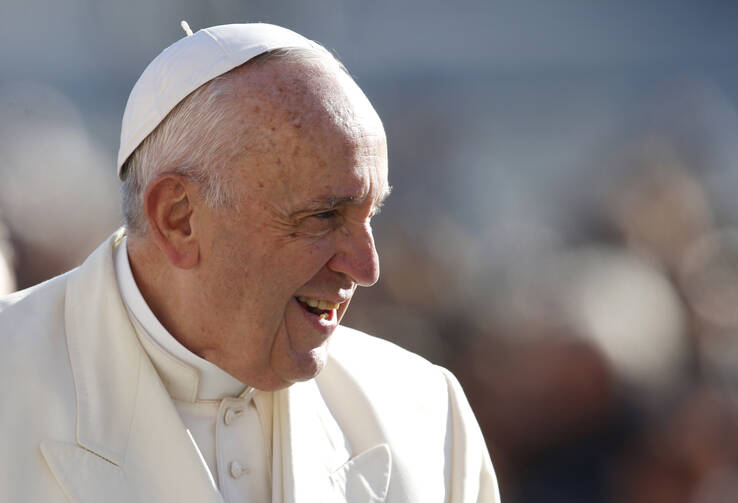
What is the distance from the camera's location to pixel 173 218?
2.49 metres

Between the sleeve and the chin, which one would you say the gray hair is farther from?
the sleeve

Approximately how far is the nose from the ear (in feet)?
1.15

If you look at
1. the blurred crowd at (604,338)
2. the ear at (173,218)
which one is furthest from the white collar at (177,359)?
the blurred crowd at (604,338)

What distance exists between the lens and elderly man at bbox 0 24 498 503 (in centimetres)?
235

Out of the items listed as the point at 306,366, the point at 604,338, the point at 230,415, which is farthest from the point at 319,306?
the point at 604,338

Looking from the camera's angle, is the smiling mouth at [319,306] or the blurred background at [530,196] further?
the blurred background at [530,196]

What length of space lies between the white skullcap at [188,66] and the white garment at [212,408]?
36 centimetres

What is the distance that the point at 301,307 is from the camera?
249 cm

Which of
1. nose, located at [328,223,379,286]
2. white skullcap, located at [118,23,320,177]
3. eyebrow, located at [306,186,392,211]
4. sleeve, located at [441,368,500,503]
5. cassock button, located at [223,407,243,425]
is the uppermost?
white skullcap, located at [118,23,320,177]

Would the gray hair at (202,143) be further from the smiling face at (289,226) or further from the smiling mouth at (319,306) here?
the smiling mouth at (319,306)

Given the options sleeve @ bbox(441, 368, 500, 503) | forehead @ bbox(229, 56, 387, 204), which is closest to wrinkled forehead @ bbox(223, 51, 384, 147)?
forehead @ bbox(229, 56, 387, 204)

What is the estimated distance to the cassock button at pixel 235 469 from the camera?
2.49 metres

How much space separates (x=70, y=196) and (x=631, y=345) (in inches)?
110

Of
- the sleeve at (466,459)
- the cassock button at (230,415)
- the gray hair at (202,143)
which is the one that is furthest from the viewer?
the sleeve at (466,459)
